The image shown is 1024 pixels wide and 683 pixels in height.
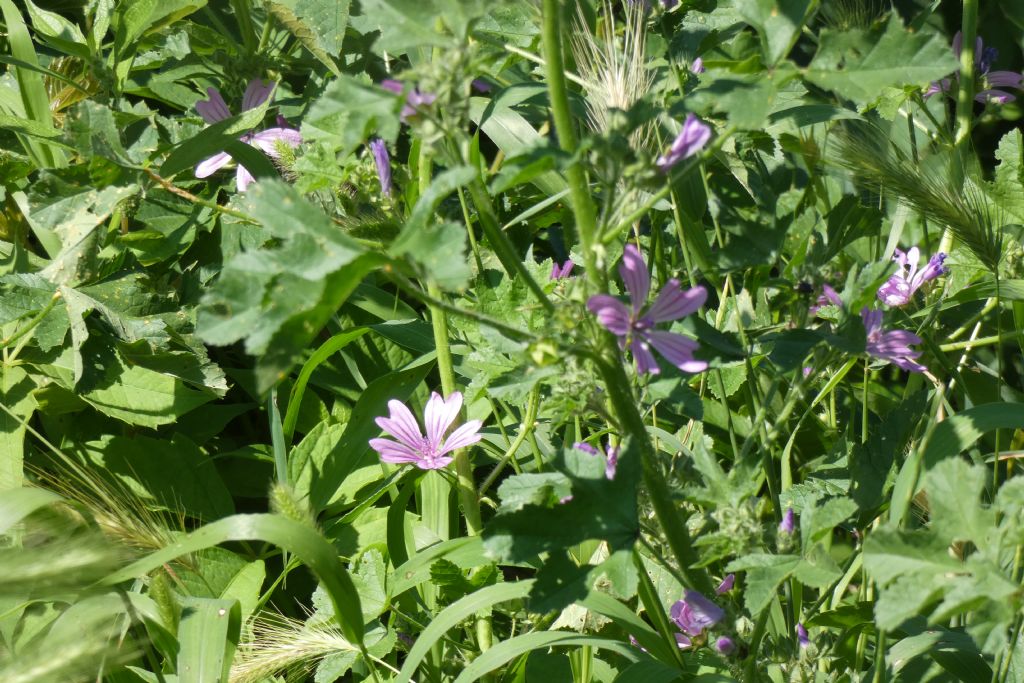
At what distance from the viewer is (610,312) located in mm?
1037

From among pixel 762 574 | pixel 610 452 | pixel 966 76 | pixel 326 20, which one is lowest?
pixel 610 452

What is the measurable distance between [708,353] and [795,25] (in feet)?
1.29

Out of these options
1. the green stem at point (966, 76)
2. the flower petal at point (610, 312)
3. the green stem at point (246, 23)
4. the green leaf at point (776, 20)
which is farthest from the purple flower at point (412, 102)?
the green stem at point (246, 23)

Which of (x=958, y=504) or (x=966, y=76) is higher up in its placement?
(x=966, y=76)

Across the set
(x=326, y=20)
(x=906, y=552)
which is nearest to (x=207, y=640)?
(x=906, y=552)

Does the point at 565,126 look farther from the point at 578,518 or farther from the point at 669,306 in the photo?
the point at 578,518

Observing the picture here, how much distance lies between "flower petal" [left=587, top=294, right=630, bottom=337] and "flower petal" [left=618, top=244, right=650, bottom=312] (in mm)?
34

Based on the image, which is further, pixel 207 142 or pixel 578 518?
pixel 207 142

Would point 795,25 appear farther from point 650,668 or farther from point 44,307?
point 44,307

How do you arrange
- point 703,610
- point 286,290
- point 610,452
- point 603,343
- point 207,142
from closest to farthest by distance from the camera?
point 286,290
point 603,343
point 703,610
point 610,452
point 207,142

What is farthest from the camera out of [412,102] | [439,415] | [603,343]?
[439,415]

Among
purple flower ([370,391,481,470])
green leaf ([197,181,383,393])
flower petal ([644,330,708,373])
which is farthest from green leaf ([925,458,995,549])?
purple flower ([370,391,481,470])

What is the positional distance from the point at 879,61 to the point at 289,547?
860 mm

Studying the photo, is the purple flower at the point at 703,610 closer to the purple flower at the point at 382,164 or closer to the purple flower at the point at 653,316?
the purple flower at the point at 653,316
